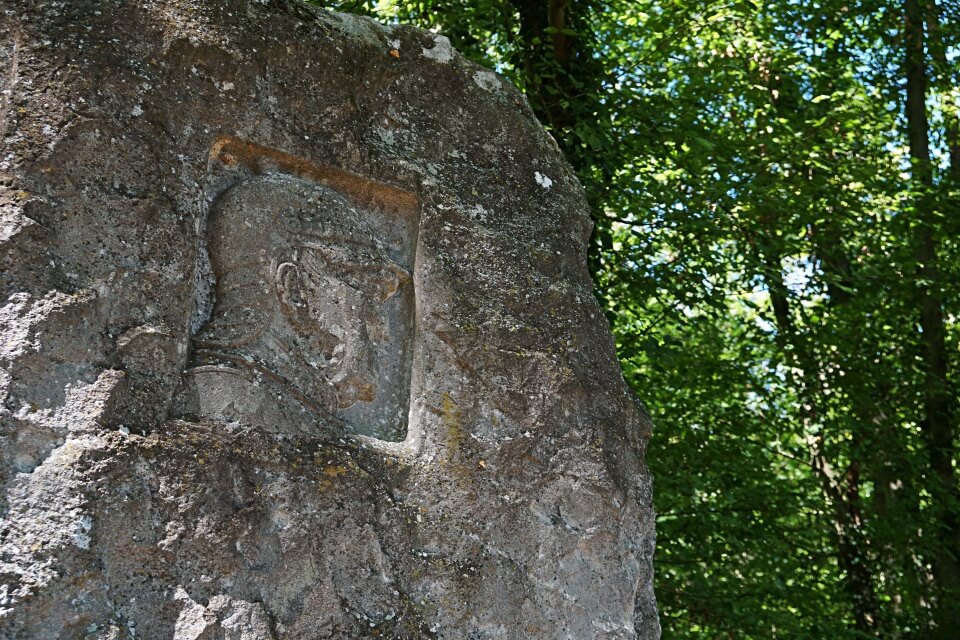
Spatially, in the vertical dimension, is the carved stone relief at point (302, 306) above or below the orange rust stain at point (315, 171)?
below

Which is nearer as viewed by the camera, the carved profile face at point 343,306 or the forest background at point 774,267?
the carved profile face at point 343,306


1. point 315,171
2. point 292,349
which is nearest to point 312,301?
point 292,349

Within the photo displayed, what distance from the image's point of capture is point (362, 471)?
2.63 metres

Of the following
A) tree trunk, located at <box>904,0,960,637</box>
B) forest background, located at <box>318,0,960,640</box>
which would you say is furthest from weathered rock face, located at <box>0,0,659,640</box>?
tree trunk, located at <box>904,0,960,637</box>

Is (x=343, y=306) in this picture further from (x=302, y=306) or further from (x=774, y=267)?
(x=774, y=267)

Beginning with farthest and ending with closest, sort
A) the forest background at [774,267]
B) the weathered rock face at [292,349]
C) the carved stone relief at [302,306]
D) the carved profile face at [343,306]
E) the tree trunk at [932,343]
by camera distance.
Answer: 1. the tree trunk at [932,343]
2. the forest background at [774,267]
3. the carved profile face at [343,306]
4. the carved stone relief at [302,306]
5. the weathered rock face at [292,349]

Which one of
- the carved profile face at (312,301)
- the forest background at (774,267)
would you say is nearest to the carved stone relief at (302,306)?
the carved profile face at (312,301)

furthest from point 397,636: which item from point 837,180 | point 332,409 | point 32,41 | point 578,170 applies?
point 837,180

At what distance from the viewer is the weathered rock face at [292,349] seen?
7.54 feet

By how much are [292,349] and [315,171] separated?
1.64 ft

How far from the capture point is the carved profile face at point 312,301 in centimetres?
270

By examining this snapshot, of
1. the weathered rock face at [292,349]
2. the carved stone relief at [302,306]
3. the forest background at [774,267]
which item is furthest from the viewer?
A: the forest background at [774,267]

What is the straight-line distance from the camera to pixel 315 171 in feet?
9.61

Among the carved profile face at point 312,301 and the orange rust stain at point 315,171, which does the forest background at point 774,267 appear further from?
the carved profile face at point 312,301
